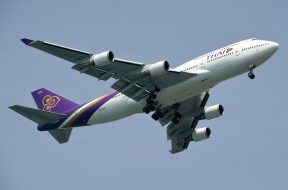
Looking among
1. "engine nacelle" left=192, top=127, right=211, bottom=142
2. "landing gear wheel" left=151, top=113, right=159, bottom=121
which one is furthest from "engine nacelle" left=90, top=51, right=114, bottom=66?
"engine nacelle" left=192, top=127, right=211, bottom=142

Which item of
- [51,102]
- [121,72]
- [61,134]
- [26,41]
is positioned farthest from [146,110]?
[26,41]

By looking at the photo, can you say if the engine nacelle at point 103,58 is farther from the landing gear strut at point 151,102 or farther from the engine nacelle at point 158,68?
the landing gear strut at point 151,102

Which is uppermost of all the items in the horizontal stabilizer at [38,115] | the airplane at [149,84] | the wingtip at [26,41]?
the wingtip at [26,41]

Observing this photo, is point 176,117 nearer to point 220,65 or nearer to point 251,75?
point 220,65

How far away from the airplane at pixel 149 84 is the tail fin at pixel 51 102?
15cm

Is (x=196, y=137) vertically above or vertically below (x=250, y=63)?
below

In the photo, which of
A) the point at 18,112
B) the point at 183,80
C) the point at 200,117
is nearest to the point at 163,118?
the point at 200,117

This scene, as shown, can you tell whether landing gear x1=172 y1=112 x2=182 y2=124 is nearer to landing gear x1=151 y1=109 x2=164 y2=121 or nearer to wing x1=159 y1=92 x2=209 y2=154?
wing x1=159 y1=92 x2=209 y2=154

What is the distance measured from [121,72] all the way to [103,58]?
3953 mm

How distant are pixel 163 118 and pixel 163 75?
10.1m

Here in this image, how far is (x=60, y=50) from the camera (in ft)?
184

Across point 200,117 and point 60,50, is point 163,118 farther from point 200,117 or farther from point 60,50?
point 60,50

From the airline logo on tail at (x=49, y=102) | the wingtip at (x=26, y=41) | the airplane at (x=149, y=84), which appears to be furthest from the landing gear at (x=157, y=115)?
the wingtip at (x=26, y=41)

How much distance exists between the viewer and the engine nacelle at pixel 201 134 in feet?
229
